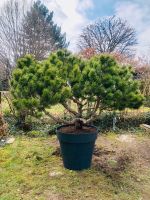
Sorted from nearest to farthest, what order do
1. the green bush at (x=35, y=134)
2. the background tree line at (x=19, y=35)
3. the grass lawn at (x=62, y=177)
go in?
1. the grass lawn at (x=62, y=177)
2. the green bush at (x=35, y=134)
3. the background tree line at (x=19, y=35)

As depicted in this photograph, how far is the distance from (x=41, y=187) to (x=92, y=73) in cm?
159

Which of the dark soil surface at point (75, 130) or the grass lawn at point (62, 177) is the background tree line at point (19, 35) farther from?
the dark soil surface at point (75, 130)

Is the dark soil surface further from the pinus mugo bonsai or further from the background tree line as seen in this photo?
the background tree line

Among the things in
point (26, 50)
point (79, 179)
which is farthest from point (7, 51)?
point (79, 179)

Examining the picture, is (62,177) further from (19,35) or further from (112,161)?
(19,35)

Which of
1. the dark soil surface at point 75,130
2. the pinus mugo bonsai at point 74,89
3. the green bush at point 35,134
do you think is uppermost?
the pinus mugo bonsai at point 74,89

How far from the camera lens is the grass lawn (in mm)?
A: 3033

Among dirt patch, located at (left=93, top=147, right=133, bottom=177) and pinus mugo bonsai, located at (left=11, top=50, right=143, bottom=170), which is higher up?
pinus mugo bonsai, located at (left=11, top=50, right=143, bottom=170)

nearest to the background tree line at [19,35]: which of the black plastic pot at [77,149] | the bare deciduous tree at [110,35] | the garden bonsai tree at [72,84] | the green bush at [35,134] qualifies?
the bare deciduous tree at [110,35]

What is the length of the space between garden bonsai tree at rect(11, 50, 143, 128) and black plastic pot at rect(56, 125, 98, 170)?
1.14 ft

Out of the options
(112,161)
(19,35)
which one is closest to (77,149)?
(112,161)

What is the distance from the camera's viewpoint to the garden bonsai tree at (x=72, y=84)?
11.3 ft

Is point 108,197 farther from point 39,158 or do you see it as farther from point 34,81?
point 34,81

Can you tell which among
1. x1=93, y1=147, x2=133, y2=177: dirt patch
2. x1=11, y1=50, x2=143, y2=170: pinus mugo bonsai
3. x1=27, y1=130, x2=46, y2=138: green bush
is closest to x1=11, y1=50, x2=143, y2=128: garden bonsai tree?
x1=11, y1=50, x2=143, y2=170: pinus mugo bonsai
